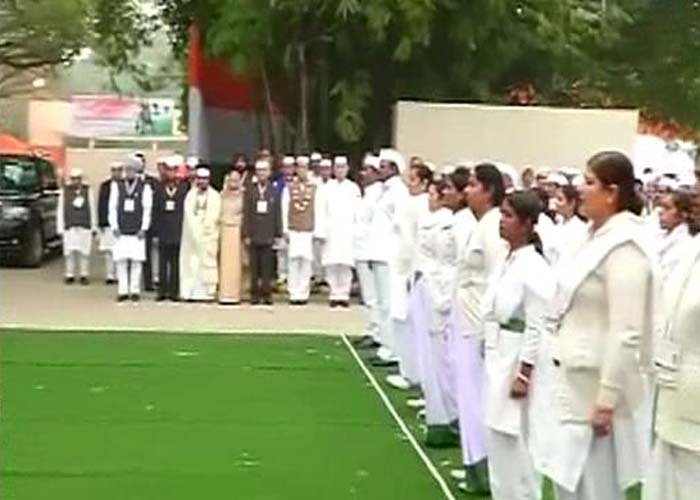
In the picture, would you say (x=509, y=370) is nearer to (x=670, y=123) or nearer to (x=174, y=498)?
(x=174, y=498)

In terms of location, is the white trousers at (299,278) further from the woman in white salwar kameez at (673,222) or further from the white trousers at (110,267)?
the woman in white salwar kameez at (673,222)

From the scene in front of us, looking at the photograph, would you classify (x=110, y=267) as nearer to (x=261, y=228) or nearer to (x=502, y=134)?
(x=261, y=228)

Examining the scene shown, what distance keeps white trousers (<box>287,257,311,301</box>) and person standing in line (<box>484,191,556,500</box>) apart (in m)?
13.1

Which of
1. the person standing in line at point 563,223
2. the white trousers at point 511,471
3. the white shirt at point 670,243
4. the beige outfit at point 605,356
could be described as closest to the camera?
the beige outfit at point 605,356

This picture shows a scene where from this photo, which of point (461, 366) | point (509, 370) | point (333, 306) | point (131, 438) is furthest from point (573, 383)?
point (333, 306)

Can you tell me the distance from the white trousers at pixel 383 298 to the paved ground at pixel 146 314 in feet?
7.76

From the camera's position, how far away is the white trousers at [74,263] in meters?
23.7

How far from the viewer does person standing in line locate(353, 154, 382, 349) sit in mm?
16281

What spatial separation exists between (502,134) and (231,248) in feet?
13.8

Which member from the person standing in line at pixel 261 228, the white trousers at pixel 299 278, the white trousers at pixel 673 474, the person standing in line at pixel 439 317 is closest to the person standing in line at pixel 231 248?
the person standing in line at pixel 261 228

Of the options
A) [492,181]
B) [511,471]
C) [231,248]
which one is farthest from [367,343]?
[511,471]

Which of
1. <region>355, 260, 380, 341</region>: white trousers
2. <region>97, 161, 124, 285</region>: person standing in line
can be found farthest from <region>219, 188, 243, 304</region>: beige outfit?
<region>355, 260, 380, 341</region>: white trousers

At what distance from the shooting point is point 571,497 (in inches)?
257

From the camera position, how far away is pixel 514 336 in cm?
792
